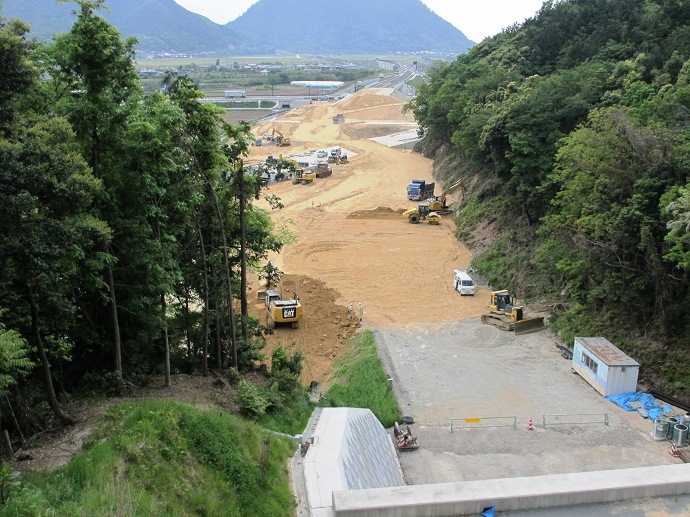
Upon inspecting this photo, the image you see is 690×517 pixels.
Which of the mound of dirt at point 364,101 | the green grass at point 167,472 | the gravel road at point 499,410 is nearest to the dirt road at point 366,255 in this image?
the gravel road at point 499,410

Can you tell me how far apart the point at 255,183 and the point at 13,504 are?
13396 mm

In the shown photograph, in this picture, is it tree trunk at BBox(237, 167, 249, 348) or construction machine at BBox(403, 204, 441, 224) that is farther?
construction machine at BBox(403, 204, 441, 224)

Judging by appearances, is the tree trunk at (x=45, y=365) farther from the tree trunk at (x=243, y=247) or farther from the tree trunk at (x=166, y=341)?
the tree trunk at (x=243, y=247)

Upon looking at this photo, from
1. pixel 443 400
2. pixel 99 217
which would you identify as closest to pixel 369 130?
pixel 443 400

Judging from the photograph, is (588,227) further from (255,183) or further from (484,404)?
(255,183)

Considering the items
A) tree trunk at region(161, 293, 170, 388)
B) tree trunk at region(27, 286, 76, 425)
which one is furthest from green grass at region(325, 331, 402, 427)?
tree trunk at region(27, 286, 76, 425)

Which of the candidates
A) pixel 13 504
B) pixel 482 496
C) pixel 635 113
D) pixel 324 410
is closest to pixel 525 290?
pixel 635 113

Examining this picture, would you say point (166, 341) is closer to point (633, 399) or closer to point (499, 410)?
point (499, 410)

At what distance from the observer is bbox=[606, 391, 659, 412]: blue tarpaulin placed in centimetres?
2228

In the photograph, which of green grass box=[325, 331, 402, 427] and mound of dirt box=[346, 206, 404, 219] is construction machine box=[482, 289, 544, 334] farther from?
mound of dirt box=[346, 206, 404, 219]

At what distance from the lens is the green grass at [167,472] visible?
31.3 feet

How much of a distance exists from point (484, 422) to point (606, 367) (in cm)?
507

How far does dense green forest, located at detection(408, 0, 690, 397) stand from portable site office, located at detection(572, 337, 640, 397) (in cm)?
115

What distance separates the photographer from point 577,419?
2173 centimetres
